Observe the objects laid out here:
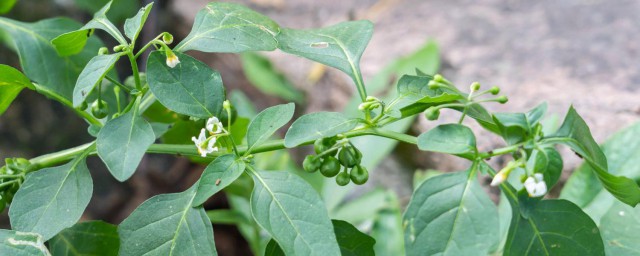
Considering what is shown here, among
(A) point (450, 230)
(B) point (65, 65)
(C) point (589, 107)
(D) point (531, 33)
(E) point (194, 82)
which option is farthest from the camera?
(D) point (531, 33)

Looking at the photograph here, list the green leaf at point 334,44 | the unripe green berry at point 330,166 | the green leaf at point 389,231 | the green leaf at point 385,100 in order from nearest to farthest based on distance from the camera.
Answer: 1. the unripe green berry at point 330,166
2. the green leaf at point 334,44
3. the green leaf at point 389,231
4. the green leaf at point 385,100

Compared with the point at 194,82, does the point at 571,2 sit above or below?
below

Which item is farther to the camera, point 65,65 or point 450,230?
point 65,65

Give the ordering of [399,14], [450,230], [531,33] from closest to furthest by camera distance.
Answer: [450,230]
[531,33]
[399,14]

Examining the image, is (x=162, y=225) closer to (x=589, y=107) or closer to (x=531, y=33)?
(x=589, y=107)

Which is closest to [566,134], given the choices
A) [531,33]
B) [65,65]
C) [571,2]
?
[65,65]

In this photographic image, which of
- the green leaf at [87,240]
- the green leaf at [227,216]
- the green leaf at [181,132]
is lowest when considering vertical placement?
the green leaf at [227,216]

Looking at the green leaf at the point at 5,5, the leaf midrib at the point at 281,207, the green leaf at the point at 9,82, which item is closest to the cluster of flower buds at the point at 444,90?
the leaf midrib at the point at 281,207

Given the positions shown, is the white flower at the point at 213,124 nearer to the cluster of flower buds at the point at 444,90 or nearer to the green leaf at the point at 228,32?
the green leaf at the point at 228,32
